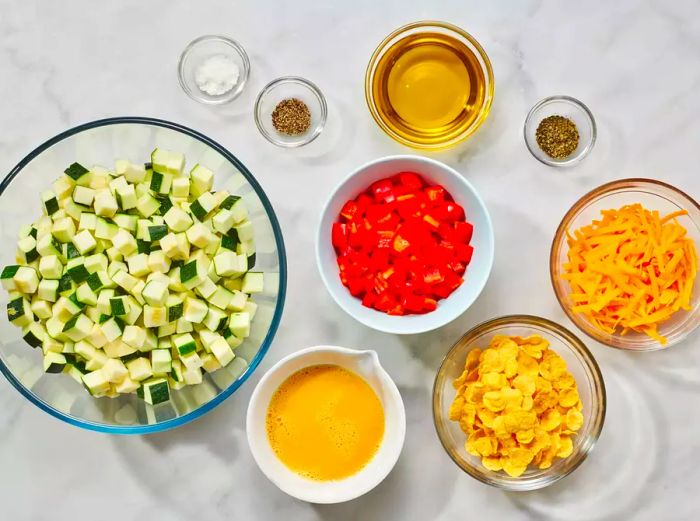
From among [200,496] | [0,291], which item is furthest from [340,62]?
[200,496]

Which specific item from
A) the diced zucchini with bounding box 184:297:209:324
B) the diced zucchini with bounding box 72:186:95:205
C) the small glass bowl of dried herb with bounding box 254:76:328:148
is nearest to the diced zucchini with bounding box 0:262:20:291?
the diced zucchini with bounding box 72:186:95:205

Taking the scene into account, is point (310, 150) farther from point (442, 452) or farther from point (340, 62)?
point (442, 452)

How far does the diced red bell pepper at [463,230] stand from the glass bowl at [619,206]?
0.24 m

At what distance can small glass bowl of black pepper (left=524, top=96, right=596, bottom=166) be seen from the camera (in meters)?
2.07

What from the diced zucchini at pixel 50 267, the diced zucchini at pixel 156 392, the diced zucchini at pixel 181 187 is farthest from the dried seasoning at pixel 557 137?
the diced zucchini at pixel 50 267

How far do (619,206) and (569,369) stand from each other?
1.65ft

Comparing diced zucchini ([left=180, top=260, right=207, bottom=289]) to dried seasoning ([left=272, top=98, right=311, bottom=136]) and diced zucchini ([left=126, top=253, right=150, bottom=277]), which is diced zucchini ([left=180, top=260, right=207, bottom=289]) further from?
dried seasoning ([left=272, top=98, right=311, bottom=136])

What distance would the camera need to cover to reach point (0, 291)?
194cm

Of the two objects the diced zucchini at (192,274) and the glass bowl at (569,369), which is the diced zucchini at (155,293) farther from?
the glass bowl at (569,369)

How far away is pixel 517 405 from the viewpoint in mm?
1834

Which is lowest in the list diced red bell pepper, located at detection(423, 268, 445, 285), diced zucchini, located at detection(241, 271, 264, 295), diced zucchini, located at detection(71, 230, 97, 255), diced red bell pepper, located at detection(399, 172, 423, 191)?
diced zucchini, located at detection(241, 271, 264, 295)

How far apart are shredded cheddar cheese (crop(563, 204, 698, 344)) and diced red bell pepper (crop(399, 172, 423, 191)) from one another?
0.48 metres

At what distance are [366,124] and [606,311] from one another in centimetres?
88

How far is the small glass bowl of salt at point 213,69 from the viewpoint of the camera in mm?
2100
